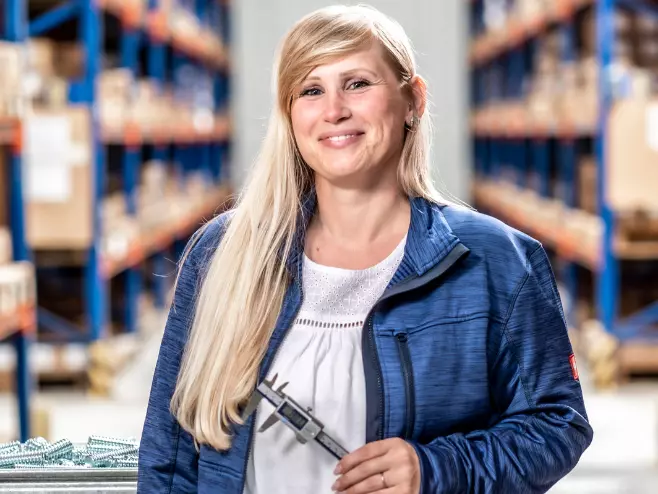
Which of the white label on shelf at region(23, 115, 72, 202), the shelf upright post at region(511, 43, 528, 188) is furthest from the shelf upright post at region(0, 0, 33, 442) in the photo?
the shelf upright post at region(511, 43, 528, 188)

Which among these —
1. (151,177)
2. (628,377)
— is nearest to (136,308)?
(151,177)

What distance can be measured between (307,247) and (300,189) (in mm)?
111

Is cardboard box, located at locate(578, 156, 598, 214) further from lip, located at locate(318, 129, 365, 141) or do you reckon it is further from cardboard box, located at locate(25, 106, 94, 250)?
lip, located at locate(318, 129, 365, 141)

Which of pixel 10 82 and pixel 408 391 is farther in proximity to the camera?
pixel 10 82

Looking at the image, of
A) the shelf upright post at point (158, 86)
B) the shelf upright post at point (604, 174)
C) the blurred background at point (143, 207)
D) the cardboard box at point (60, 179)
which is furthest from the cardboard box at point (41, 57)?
the shelf upright post at point (604, 174)

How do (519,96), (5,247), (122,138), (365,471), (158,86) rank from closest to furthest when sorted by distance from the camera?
(365,471) → (5,247) → (122,138) → (158,86) → (519,96)

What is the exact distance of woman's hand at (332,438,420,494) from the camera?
1.66 m

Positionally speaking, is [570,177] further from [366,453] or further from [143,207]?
[366,453]

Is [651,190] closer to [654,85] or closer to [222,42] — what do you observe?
[654,85]

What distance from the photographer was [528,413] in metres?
1.78

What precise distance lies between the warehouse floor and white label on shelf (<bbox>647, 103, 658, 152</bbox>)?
1439 mm

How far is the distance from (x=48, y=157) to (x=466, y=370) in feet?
16.6

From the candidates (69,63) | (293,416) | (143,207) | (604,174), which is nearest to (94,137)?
(69,63)

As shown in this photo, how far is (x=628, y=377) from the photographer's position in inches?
292
